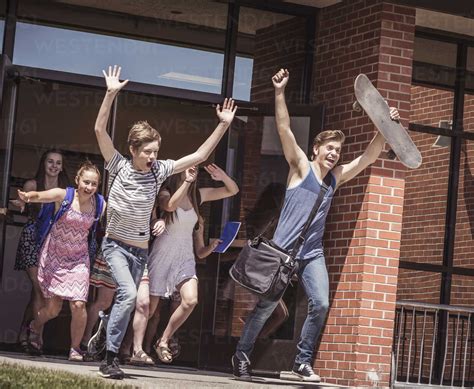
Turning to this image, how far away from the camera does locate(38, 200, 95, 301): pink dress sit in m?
9.27

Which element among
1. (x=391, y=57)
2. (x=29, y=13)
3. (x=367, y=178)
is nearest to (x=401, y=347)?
(x=367, y=178)

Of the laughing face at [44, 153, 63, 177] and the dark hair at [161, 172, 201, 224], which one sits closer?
the dark hair at [161, 172, 201, 224]

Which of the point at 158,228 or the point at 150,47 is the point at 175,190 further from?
the point at 150,47

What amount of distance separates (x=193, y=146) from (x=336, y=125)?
2.97m

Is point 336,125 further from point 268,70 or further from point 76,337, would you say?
point 76,337

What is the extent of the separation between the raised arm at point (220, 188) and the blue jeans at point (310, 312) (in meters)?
1.24

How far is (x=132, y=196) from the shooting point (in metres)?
8.32

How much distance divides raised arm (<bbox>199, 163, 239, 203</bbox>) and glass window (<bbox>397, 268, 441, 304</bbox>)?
81.9 inches

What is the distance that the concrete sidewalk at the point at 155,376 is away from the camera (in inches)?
328

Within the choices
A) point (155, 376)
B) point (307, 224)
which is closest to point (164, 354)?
point (155, 376)

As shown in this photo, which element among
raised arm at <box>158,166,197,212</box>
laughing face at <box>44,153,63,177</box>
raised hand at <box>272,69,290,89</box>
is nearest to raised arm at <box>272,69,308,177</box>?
raised hand at <box>272,69,290,89</box>

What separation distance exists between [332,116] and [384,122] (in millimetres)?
1898

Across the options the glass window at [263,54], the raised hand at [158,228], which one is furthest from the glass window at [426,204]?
the raised hand at [158,228]

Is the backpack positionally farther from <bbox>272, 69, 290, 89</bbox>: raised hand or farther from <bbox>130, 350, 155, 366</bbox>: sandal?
<bbox>272, 69, 290, 89</bbox>: raised hand
